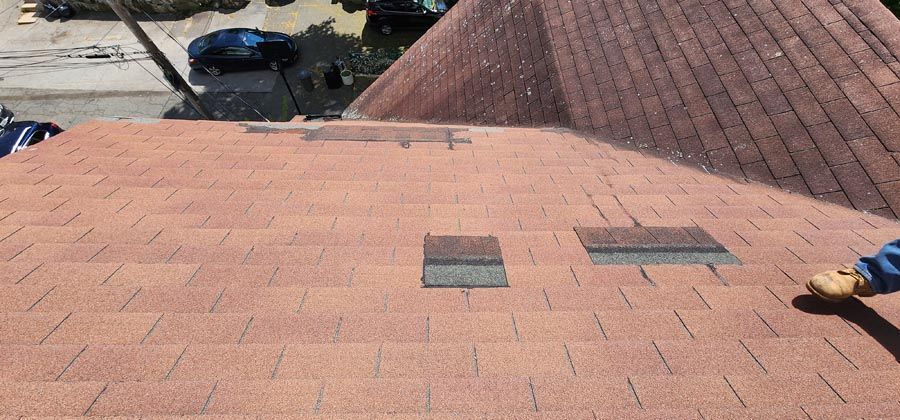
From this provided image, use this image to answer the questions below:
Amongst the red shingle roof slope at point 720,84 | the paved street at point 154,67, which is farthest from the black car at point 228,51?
the red shingle roof slope at point 720,84

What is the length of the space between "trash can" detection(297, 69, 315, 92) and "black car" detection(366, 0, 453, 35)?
4219 mm

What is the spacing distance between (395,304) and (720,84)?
15.9 feet

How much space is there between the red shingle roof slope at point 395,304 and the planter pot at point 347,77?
36.2 ft

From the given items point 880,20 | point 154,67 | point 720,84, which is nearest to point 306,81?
point 154,67

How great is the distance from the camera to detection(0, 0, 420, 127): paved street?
1420 centimetres

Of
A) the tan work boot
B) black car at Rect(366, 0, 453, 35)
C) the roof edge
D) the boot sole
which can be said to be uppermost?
black car at Rect(366, 0, 453, 35)

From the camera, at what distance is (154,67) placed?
15.8 metres

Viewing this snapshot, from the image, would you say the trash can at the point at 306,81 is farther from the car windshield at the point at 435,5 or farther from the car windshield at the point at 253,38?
the car windshield at the point at 435,5

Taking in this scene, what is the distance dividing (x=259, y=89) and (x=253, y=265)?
14588mm

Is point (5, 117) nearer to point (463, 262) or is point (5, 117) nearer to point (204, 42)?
point (204, 42)

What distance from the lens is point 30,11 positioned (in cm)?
1867

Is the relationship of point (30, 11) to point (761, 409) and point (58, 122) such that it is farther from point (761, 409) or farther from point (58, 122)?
point (761, 409)

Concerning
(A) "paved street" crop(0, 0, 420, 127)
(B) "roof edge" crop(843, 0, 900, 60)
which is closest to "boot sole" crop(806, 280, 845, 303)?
(B) "roof edge" crop(843, 0, 900, 60)

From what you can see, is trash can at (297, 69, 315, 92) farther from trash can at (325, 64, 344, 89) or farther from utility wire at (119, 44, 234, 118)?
utility wire at (119, 44, 234, 118)
